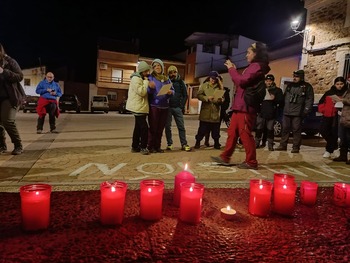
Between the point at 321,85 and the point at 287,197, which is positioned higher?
the point at 321,85

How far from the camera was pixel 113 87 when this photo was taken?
38.0 metres

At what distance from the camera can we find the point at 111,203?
2.36 metres

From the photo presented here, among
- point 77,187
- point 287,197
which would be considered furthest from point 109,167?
point 287,197

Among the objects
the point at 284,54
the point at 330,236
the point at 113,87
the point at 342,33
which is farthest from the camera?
the point at 113,87

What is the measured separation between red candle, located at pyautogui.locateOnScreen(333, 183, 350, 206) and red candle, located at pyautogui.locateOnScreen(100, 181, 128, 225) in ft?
7.49

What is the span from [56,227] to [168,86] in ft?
12.9

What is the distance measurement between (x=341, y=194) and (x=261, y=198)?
108 cm

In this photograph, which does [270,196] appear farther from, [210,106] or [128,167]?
[210,106]

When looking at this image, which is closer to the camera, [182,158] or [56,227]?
[56,227]

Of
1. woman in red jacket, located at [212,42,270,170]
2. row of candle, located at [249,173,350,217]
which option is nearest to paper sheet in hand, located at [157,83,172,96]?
woman in red jacket, located at [212,42,270,170]

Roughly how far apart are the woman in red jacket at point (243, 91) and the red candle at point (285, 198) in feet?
6.89

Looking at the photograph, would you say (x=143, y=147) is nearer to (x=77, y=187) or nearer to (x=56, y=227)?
(x=77, y=187)

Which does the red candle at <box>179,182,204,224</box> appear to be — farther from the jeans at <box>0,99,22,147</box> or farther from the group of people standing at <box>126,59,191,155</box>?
the jeans at <box>0,99,22,147</box>

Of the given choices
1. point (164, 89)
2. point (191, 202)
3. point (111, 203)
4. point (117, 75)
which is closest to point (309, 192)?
point (191, 202)
